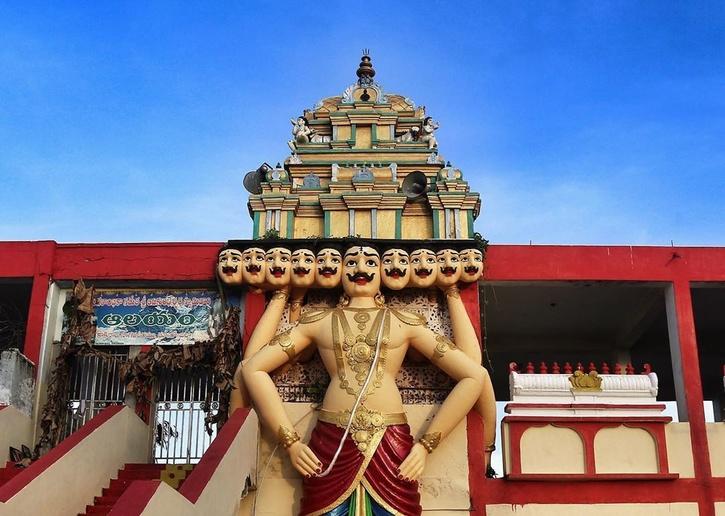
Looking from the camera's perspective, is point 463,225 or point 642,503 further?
point 463,225

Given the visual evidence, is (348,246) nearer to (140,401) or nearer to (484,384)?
(484,384)

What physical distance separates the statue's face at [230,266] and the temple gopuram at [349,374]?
3cm

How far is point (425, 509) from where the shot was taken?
39.1 ft

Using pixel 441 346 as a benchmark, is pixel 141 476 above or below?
below

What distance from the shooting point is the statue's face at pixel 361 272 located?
40.8 ft

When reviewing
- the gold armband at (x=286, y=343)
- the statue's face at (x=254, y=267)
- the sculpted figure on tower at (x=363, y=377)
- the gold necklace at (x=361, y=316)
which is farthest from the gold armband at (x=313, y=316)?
the statue's face at (x=254, y=267)

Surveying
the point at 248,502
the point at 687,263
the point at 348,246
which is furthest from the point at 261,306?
the point at 687,263

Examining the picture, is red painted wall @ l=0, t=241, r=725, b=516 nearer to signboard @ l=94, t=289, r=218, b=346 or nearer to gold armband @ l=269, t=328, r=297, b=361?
signboard @ l=94, t=289, r=218, b=346

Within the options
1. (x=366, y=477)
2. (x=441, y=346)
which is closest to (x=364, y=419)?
(x=366, y=477)

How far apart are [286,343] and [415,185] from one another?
4.05 m

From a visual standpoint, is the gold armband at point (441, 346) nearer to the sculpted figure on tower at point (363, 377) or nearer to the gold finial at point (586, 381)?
the sculpted figure on tower at point (363, 377)

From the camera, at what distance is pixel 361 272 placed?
1241 centimetres

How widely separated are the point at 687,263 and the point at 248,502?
714cm

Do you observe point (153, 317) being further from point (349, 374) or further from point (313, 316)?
point (349, 374)
